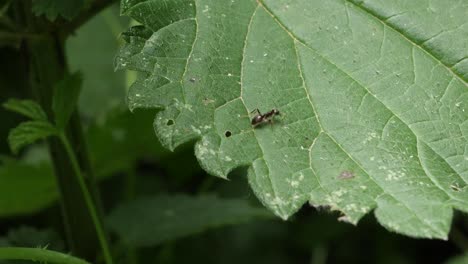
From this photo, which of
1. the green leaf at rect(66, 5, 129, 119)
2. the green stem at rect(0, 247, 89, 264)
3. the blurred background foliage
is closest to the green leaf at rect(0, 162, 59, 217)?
the blurred background foliage

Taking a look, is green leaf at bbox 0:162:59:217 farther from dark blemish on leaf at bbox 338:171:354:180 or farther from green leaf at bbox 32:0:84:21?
dark blemish on leaf at bbox 338:171:354:180

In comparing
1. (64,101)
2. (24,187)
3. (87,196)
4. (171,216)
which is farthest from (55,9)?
(24,187)

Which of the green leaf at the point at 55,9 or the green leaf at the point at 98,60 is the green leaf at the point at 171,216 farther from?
the green leaf at the point at 98,60

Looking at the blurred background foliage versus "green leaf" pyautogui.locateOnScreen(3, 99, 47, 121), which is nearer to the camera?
"green leaf" pyautogui.locateOnScreen(3, 99, 47, 121)

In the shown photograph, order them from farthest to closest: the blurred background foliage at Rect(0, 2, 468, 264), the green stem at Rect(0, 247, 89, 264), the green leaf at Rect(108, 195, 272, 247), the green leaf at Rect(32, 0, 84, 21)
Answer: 1. the blurred background foliage at Rect(0, 2, 468, 264)
2. the green leaf at Rect(108, 195, 272, 247)
3. the green leaf at Rect(32, 0, 84, 21)
4. the green stem at Rect(0, 247, 89, 264)

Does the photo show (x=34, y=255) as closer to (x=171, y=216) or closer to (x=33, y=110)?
(x=33, y=110)

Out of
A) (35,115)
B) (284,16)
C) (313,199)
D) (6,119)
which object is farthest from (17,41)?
(6,119)
